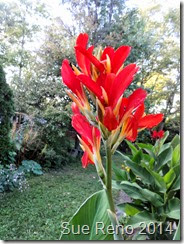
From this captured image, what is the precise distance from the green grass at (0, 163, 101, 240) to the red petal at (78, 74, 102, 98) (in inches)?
21.7

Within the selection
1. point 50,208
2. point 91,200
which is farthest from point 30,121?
point 91,200

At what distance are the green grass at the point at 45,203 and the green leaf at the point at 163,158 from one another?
233 millimetres

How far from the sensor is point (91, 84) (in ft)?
0.82

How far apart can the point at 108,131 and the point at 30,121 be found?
3.61ft

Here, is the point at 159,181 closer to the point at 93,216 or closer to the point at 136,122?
the point at 93,216

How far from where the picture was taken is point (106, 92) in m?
0.26

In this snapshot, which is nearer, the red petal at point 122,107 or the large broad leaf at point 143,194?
the red petal at point 122,107

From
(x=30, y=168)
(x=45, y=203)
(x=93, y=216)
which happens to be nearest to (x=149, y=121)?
(x=93, y=216)

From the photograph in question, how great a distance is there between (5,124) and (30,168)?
1.03ft

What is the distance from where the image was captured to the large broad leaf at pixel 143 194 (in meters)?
0.57

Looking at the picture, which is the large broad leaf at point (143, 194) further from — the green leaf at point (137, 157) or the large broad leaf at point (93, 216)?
the large broad leaf at point (93, 216)

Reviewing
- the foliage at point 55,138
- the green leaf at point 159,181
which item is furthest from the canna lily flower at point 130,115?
the foliage at point 55,138

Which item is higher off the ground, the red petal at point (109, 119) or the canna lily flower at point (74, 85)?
the canna lily flower at point (74, 85)

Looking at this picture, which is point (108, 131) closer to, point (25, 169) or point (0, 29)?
point (0, 29)
